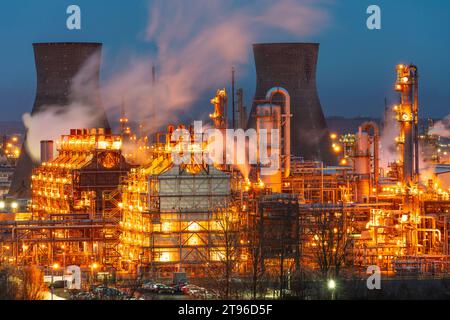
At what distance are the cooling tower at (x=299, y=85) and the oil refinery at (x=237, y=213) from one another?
8.76 meters

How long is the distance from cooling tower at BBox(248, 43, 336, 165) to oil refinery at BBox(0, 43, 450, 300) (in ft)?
28.7

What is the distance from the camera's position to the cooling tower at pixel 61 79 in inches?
1821

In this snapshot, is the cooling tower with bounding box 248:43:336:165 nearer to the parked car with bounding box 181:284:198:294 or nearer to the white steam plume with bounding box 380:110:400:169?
the white steam plume with bounding box 380:110:400:169

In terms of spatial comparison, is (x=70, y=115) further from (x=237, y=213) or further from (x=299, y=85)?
Answer: (x=237, y=213)

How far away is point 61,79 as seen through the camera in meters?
46.8

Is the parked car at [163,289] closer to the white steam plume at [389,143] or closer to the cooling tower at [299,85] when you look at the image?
the cooling tower at [299,85]

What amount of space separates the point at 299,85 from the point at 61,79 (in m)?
7.76

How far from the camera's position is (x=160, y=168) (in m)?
31.0

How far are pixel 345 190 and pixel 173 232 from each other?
6732 mm

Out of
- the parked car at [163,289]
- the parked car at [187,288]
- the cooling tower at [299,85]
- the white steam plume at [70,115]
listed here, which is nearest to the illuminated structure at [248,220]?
the parked car at [187,288]

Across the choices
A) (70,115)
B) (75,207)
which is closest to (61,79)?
(70,115)

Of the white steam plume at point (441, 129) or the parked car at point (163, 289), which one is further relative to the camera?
the white steam plume at point (441, 129)

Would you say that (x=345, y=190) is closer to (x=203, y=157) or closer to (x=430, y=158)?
(x=203, y=157)
